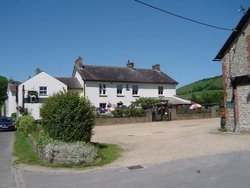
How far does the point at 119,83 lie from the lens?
4719 cm

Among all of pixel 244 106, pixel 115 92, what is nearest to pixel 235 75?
pixel 244 106

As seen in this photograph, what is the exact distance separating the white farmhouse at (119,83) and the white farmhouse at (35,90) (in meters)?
3.05

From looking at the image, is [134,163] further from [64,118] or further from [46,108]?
[46,108]

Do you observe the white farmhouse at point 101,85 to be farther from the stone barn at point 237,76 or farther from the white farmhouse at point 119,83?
the stone barn at point 237,76

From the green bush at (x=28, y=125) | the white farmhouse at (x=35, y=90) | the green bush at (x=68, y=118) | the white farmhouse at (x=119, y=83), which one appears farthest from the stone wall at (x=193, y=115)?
the green bush at (x=68, y=118)

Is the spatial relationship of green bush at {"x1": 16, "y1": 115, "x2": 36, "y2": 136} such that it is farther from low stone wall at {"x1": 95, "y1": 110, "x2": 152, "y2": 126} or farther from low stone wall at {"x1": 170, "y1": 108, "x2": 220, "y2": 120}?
low stone wall at {"x1": 170, "y1": 108, "x2": 220, "y2": 120}

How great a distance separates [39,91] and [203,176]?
37.9 m

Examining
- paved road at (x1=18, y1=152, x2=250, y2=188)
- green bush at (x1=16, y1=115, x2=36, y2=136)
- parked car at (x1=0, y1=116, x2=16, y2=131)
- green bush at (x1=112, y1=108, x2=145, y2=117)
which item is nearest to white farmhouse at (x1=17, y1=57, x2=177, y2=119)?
parked car at (x1=0, y1=116, x2=16, y2=131)

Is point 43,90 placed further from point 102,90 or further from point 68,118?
point 68,118

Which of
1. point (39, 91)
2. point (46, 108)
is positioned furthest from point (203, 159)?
point (39, 91)

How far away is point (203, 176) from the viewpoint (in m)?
8.83

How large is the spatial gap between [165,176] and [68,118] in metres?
5.57

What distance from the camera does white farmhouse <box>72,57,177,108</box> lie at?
45094mm

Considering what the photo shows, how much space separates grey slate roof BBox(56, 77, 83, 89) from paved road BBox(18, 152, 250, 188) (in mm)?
35215
